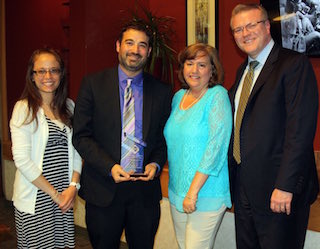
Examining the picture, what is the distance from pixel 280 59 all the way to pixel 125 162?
3.16ft

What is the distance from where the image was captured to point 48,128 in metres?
2.15

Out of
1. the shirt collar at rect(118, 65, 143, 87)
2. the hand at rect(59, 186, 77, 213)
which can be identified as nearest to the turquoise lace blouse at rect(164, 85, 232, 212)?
the shirt collar at rect(118, 65, 143, 87)

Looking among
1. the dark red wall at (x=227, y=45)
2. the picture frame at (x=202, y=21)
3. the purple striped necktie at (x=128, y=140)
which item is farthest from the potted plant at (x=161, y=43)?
the purple striped necktie at (x=128, y=140)

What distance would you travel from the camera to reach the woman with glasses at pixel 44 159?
6.89ft

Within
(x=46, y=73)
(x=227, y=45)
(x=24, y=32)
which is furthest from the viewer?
(x=24, y=32)

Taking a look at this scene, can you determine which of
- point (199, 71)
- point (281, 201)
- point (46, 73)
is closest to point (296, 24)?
point (199, 71)

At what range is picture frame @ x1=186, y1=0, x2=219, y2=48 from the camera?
3.83m

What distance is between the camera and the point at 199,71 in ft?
6.72

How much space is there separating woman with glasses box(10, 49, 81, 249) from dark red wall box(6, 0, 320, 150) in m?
2.05

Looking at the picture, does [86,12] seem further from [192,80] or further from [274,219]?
[274,219]

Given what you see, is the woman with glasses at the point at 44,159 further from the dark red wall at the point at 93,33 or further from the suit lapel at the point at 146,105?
the dark red wall at the point at 93,33

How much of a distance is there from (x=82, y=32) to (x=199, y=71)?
8.80 ft

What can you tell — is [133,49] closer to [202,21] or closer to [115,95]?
[115,95]

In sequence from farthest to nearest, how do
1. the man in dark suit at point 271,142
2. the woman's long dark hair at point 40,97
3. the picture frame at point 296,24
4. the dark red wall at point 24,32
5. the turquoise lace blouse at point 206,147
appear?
1. the dark red wall at point 24,32
2. the picture frame at point 296,24
3. the woman's long dark hair at point 40,97
4. the turquoise lace blouse at point 206,147
5. the man in dark suit at point 271,142
